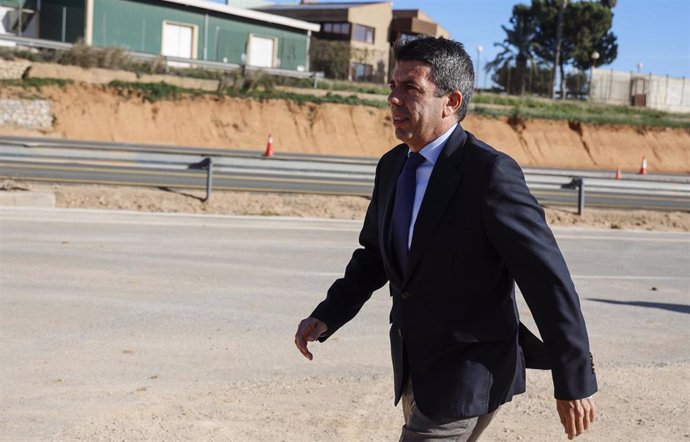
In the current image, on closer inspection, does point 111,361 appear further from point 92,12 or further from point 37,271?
point 92,12

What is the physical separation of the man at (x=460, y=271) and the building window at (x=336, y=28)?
58.9 meters

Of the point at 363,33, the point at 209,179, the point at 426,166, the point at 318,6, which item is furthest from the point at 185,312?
the point at 318,6

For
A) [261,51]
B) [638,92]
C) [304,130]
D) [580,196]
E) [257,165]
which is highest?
[261,51]

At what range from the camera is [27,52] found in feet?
130

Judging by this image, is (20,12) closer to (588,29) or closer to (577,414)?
(577,414)

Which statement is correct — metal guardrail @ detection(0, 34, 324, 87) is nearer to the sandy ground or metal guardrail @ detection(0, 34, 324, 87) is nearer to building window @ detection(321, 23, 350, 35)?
building window @ detection(321, 23, 350, 35)

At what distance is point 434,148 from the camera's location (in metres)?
3.51

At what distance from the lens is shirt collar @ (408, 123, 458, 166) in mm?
3504

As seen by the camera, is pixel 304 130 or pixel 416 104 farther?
pixel 304 130

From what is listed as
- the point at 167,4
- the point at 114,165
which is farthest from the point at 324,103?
the point at 114,165

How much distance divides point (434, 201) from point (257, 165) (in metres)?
16.6

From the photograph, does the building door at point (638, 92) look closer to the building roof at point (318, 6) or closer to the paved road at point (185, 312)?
the building roof at point (318, 6)

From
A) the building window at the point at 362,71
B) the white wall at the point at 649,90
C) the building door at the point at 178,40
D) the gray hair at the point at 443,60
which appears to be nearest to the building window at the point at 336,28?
the building window at the point at 362,71

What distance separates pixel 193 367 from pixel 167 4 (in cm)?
4256
